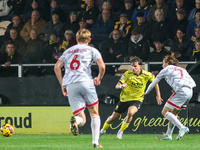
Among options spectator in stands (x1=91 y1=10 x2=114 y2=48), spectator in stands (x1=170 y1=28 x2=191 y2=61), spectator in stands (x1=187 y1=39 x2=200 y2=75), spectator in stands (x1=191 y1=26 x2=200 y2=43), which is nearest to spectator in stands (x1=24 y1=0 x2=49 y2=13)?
spectator in stands (x1=91 y1=10 x2=114 y2=48)

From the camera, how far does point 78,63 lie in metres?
6.02

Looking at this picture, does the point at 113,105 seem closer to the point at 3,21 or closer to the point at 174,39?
the point at 174,39

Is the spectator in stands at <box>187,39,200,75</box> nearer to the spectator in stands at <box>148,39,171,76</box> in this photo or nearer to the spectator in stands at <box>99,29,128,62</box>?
the spectator in stands at <box>148,39,171,76</box>

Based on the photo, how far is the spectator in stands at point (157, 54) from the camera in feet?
34.8

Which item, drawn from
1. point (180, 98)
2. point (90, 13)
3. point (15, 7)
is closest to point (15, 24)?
point (15, 7)

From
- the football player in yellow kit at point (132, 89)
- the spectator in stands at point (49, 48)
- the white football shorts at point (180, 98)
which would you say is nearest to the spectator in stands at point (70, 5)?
the spectator in stands at point (49, 48)

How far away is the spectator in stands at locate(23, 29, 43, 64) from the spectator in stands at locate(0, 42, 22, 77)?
0.25 meters

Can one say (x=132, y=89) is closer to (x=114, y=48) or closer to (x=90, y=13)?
(x=114, y=48)

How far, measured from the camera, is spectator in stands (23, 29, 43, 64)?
11.5 metres

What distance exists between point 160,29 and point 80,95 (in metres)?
5.96

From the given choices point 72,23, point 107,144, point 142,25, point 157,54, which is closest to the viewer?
point 107,144

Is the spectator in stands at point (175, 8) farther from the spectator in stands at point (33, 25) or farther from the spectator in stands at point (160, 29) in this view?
the spectator in stands at point (33, 25)

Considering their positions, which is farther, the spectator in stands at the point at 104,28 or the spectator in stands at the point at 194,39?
the spectator in stands at the point at 104,28

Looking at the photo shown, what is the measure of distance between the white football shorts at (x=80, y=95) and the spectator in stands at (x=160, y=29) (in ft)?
18.0
